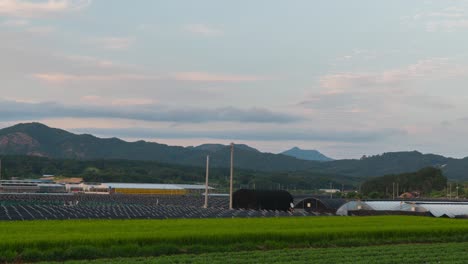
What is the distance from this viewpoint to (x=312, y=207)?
212ft

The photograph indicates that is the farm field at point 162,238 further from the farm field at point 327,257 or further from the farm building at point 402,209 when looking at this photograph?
the farm building at point 402,209

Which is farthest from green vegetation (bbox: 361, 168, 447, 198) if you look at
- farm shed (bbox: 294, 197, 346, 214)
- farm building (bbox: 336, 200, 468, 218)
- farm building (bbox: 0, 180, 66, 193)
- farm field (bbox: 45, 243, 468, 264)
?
farm field (bbox: 45, 243, 468, 264)

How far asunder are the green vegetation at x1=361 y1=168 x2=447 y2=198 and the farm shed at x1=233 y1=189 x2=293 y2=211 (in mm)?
80701

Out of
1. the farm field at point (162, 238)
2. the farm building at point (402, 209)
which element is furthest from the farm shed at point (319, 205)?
the farm field at point (162, 238)

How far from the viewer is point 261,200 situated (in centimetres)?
6391

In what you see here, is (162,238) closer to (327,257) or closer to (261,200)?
(327,257)

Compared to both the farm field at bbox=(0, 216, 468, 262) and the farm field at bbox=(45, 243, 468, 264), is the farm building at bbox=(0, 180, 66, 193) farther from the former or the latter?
the farm field at bbox=(45, 243, 468, 264)

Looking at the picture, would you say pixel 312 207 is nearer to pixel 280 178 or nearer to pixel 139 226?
pixel 139 226

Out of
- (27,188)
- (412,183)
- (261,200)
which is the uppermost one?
(412,183)

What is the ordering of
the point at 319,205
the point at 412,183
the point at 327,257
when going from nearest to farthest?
the point at 327,257
the point at 319,205
the point at 412,183

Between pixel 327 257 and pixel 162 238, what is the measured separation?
6243 mm

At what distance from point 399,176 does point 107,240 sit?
437 ft

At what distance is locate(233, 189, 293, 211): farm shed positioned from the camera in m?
64.0

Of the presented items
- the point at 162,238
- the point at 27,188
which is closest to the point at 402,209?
the point at 162,238
